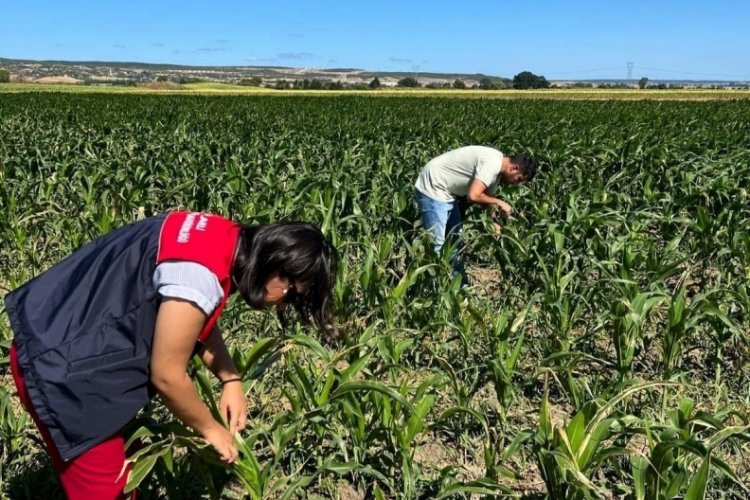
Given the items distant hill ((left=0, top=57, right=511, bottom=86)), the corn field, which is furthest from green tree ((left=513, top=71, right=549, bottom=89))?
the corn field

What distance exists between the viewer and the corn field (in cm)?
222

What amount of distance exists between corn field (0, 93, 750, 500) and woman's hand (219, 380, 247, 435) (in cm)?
7

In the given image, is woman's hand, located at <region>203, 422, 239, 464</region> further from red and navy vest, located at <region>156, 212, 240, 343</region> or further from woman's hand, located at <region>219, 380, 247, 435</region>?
red and navy vest, located at <region>156, 212, 240, 343</region>

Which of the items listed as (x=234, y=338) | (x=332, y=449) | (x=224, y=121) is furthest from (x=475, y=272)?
(x=224, y=121)

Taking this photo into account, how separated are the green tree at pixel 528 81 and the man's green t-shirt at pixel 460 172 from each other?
290 feet

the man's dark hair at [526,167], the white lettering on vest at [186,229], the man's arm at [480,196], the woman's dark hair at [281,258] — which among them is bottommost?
the man's arm at [480,196]

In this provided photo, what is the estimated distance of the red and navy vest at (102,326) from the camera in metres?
1.78

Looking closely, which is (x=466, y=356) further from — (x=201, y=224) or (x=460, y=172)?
(x=460, y=172)

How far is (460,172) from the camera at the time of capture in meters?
5.35

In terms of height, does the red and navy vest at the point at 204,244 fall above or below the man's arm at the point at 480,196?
above

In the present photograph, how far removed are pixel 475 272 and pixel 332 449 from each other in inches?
136

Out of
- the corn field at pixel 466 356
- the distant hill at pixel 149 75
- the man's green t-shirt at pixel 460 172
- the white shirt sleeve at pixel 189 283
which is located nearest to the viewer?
the white shirt sleeve at pixel 189 283

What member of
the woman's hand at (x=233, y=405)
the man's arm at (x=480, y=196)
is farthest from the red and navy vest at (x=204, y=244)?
the man's arm at (x=480, y=196)

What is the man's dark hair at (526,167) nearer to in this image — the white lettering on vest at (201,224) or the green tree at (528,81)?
the white lettering on vest at (201,224)
